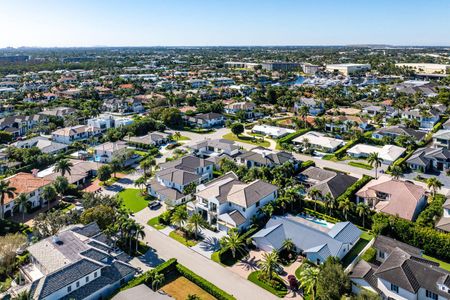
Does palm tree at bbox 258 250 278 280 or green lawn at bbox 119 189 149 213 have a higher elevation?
palm tree at bbox 258 250 278 280

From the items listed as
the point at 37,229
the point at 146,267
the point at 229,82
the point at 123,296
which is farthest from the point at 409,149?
the point at 229,82

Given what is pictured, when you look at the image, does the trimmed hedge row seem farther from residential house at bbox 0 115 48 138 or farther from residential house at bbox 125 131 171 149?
residential house at bbox 0 115 48 138

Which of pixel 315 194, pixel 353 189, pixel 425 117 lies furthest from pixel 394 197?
pixel 425 117

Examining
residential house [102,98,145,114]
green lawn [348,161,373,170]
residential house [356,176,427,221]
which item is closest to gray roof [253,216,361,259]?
residential house [356,176,427,221]

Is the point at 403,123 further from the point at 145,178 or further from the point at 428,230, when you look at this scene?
the point at 145,178

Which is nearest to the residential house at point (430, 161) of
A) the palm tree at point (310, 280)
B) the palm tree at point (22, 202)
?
the palm tree at point (310, 280)
